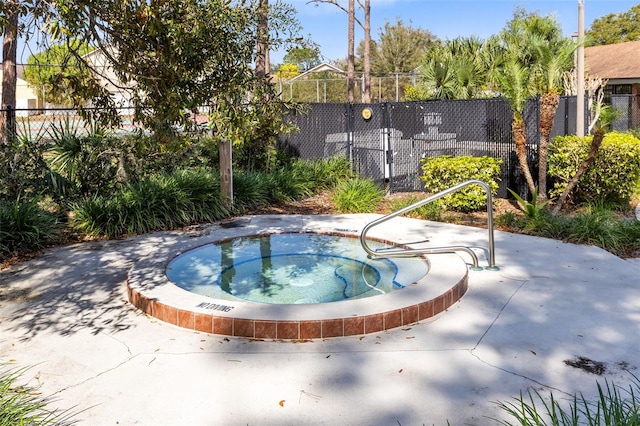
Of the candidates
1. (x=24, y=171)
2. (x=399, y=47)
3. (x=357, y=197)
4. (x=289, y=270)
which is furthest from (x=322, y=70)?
(x=289, y=270)

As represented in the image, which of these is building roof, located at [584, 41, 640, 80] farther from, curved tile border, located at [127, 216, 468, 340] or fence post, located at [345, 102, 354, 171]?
curved tile border, located at [127, 216, 468, 340]

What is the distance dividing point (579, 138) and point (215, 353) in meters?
7.71

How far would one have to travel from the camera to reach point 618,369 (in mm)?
3961

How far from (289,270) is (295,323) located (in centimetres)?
229

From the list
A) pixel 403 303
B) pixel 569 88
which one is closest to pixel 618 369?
pixel 403 303

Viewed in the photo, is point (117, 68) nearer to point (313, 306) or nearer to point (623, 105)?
point (313, 306)

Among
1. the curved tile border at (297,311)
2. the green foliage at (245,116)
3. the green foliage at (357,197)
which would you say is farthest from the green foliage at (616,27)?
the green foliage at (245,116)

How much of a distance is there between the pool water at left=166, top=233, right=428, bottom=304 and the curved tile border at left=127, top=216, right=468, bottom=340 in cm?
60

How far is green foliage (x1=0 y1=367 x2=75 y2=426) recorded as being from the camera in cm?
314

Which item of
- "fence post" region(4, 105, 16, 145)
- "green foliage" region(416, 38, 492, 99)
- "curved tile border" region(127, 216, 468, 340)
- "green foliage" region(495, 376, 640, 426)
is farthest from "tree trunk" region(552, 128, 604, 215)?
"green foliage" region(416, 38, 492, 99)

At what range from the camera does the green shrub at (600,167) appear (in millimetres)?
9055

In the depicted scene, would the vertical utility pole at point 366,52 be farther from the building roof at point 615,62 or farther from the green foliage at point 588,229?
the green foliage at point 588,229

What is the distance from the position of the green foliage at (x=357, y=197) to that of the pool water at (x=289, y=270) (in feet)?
6.78

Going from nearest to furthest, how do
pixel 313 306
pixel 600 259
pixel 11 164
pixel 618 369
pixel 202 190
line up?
pixel 618 369
pixel 313 306
pixel 600 259
pixel 11 164
pixel 202 190
